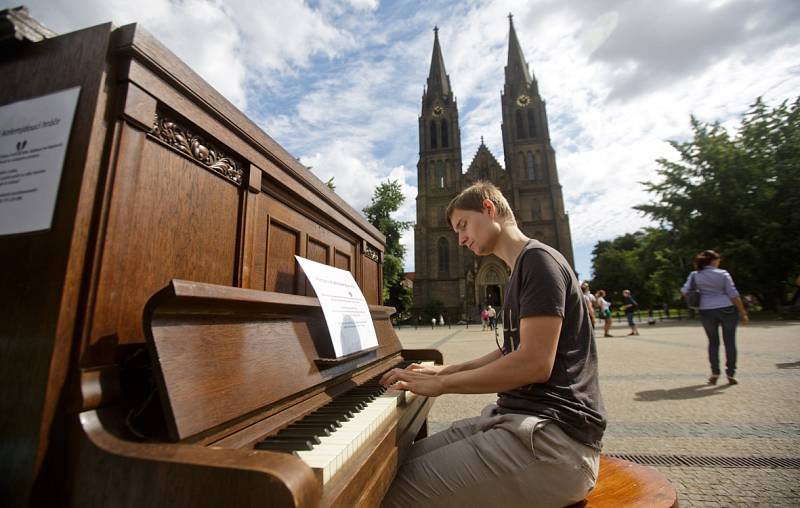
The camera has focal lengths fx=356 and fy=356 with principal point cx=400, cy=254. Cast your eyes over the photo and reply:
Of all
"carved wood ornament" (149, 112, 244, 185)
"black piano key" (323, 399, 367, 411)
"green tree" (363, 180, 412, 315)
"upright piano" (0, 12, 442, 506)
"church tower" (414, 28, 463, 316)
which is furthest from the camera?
"church tower" (414, 28, 463, 316)

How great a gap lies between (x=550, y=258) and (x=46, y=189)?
5.48 feet

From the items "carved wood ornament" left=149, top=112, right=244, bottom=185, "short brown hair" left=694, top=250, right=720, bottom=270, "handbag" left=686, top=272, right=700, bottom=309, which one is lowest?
"handbag" left=686, top=272, right=700, bottom=309

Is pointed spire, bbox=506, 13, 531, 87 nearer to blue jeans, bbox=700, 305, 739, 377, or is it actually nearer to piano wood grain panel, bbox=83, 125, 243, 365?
blue jeans, bbox=700, 305, 739, 377

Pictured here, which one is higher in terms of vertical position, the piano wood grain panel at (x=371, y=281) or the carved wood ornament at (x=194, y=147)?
the carved wood ornament at (x=194, y=147)

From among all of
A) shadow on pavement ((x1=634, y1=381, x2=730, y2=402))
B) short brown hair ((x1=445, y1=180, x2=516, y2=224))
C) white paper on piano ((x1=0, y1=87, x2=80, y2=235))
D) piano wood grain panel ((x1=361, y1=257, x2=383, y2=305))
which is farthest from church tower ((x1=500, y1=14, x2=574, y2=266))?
white paper on piano ((x1=0, y1=87, x2=80, y2=235))

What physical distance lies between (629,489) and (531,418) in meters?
0.53

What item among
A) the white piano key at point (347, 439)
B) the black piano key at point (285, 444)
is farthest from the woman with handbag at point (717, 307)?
the black piano key at point (285, 444)

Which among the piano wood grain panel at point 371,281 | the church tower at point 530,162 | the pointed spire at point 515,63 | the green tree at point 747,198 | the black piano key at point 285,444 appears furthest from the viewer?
the pointed spire at point 515,63

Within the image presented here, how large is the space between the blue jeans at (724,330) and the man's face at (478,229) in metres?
5.05

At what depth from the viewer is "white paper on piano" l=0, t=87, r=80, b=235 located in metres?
0.99

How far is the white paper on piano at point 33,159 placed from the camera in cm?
99

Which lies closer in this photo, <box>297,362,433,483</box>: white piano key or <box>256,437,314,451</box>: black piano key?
<box>297,362,433,483</box>: white piano key

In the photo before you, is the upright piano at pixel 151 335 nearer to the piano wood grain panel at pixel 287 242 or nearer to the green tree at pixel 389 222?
the piano wood grain panel at pixel 287 242

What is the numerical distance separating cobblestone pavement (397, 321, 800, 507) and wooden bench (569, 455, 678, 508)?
0.97m
